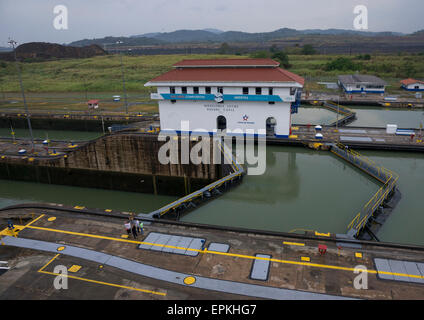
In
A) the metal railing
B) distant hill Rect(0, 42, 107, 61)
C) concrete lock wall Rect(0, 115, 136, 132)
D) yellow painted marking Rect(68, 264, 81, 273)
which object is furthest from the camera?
distant hill Rect(0, 42, 107, 61)

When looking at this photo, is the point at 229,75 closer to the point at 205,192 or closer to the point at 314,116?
the point at 205,192

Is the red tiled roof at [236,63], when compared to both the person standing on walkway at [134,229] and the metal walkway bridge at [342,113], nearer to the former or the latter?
the metal walkway bridge at [342,113]

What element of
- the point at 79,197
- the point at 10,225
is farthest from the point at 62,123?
the point at 10,225

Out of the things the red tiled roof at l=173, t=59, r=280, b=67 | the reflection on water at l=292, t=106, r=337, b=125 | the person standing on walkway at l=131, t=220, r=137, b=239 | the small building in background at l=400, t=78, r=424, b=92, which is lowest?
the person standing on walkway at l=131, t=220, r=137, b=239

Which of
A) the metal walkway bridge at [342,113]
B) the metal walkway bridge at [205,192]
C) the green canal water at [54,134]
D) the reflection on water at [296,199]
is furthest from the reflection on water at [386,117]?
the green canal water at [54,134]

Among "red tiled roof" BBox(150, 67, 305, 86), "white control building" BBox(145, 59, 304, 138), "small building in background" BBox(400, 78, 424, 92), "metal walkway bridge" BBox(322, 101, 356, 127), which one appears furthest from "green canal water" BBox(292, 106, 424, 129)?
"small building in background" BBox(400, 78, 424, 92)

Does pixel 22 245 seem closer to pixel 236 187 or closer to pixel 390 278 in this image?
pixel 236 187

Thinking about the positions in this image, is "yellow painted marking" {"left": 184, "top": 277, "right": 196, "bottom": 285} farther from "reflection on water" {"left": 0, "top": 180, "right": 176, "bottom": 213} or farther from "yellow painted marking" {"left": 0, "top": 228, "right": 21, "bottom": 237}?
"reflection on water" {"left": 0, "top": 180, "right": 176, "bottom": 213}
